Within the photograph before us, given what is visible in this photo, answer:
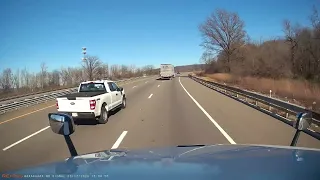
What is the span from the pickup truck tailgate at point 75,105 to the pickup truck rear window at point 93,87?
92.4 inches

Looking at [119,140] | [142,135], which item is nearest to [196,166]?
[119,140]

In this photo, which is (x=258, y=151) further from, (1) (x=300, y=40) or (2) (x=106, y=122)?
(1) (x=300, y=40)

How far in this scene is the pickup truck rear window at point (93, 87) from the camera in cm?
1467

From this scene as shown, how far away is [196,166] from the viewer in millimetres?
3072

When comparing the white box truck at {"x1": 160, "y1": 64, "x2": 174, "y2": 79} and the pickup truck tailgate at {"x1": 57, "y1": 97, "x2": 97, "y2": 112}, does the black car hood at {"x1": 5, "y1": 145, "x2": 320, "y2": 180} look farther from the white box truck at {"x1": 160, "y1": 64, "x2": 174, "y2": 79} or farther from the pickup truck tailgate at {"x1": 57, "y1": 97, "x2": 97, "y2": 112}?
the white box truck at {"x1": 160, "y1": 64, "x2": 174, "y2": 79}

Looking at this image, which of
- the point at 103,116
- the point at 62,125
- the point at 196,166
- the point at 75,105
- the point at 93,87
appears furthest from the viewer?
the point at 93,87

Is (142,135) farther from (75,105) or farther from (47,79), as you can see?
(47,79)

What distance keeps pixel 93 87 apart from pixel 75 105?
108 inches

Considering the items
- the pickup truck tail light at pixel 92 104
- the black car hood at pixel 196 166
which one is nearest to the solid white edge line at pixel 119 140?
the pickup truck tail light at pixel 92 104

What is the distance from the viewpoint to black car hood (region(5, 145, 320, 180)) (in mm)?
2748

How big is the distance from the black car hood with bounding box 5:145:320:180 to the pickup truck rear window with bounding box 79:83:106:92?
11.0 m

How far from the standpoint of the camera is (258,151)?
3.87m

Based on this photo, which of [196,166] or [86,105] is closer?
[196,166]

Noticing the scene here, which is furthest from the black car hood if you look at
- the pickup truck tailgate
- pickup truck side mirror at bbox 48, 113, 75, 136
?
the pickup truck tailgate
